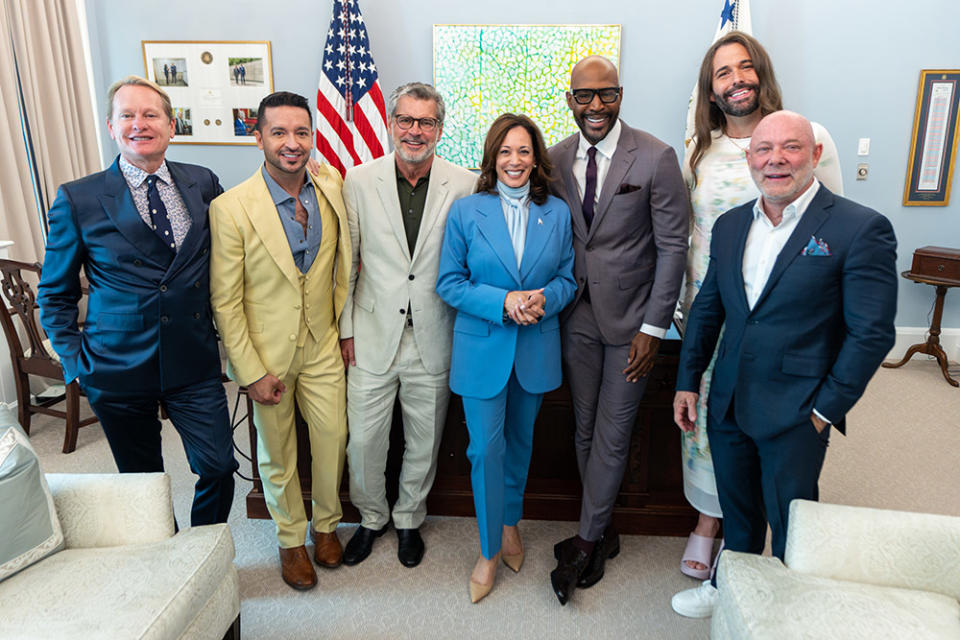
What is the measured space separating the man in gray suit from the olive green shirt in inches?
18.8

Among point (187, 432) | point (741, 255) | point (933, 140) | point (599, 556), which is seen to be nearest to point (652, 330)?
point (741, 255)

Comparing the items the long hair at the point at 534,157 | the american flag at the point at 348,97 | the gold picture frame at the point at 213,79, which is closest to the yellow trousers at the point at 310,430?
the long hair at the point at 534,157

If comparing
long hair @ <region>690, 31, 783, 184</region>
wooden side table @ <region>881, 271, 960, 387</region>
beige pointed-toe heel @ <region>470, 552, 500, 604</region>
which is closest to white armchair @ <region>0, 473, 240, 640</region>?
beige pointed-toe heel @ <region>470, 552, 500, 604</region>

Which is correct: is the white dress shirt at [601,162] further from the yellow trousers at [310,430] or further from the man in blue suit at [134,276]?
the man in blue suit at [134,276]

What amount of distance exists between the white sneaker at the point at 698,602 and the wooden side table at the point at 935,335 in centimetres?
343

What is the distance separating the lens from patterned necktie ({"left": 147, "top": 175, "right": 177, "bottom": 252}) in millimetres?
1954

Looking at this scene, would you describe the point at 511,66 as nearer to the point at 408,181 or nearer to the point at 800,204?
the point at 408,181

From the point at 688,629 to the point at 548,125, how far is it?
3589 mm

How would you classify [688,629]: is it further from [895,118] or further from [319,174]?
[895,118]

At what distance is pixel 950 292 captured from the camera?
4969 mm

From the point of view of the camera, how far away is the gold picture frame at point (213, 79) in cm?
477

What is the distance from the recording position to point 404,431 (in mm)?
2561

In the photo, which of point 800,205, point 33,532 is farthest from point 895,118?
point 33,532

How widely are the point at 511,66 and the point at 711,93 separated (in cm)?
270
